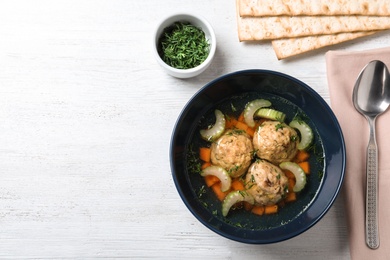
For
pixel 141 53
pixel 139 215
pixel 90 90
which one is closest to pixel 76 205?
pixel 139 215

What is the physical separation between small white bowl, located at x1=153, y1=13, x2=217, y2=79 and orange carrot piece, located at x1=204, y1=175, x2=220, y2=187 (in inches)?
17.2

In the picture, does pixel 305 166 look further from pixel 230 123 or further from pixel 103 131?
pixel 103 131

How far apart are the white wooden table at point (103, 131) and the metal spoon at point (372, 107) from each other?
133mm

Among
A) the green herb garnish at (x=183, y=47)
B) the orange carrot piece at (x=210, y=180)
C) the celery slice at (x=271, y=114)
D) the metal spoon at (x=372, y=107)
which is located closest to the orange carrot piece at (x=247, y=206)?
the orange carrot piece at (x=210, y=180)

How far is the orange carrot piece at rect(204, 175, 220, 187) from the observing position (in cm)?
220

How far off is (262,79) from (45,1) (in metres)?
1.03

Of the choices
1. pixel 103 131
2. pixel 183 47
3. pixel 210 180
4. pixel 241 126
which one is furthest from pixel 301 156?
pixel 103 131

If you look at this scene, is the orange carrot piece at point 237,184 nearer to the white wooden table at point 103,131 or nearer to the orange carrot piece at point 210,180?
the orange carrot piece at point 210,180

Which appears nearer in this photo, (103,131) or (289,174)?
(289,174)

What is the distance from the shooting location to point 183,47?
2.25 m

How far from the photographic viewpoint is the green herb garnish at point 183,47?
225 cm

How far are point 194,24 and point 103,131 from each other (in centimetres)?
62

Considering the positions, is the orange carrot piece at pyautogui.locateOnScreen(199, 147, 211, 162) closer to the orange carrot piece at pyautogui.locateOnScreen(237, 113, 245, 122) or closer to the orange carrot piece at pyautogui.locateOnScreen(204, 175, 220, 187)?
the orange carrot piece at pyautogui.locateOnScreen(204, 175, 220, 187)

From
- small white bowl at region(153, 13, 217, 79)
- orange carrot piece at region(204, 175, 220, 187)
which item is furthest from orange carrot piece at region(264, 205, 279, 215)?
small white bowl at region(153, 13, 217, 79)
